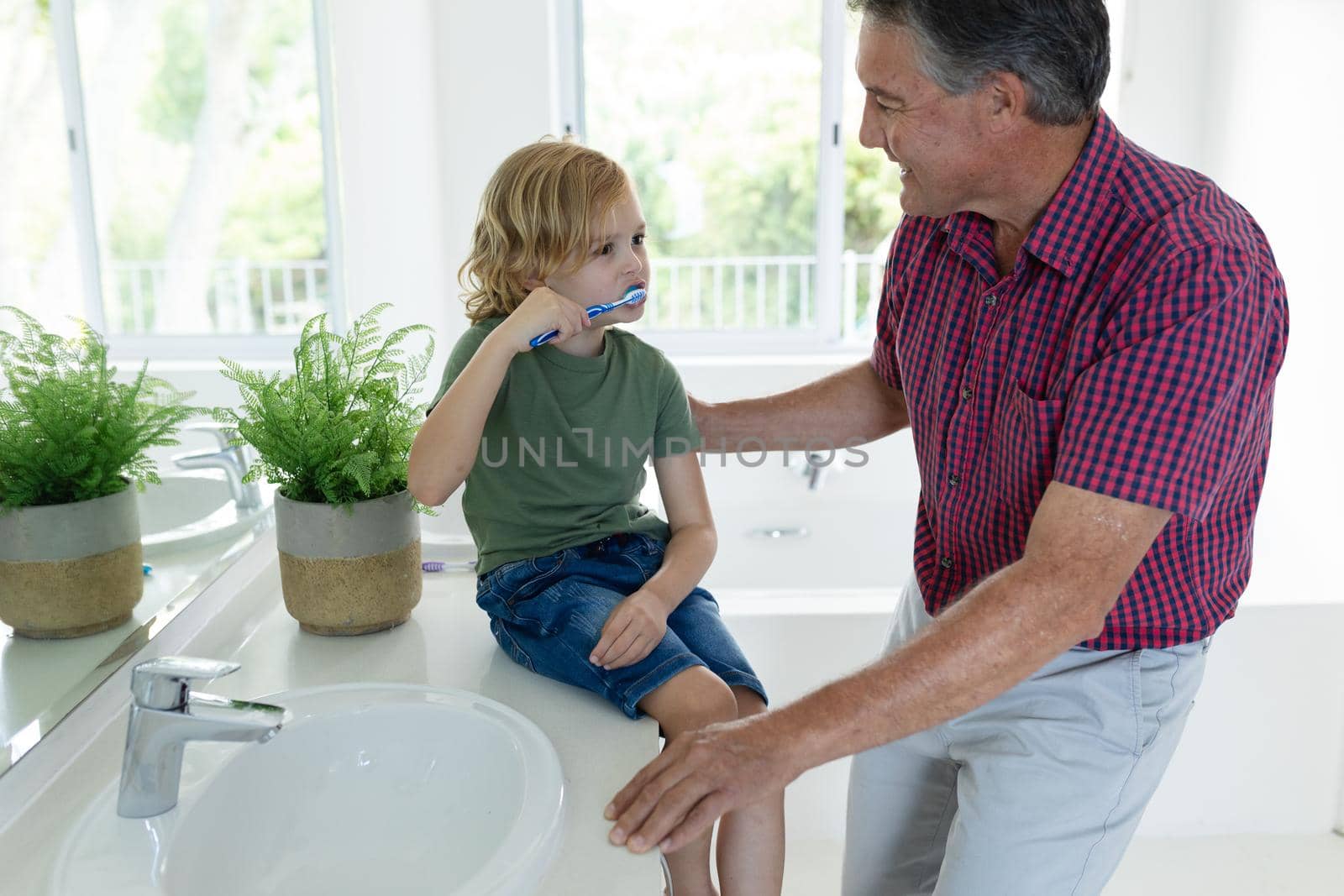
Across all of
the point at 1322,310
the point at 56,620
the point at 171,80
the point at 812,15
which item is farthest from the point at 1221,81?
the point at 56,620

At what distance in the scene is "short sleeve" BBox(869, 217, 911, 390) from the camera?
54.7 inches

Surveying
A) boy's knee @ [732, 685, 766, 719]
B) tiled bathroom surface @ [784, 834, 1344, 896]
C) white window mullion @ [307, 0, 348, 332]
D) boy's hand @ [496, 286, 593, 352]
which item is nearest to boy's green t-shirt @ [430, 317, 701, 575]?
boy's hand @ [496, 286, 593, 352]

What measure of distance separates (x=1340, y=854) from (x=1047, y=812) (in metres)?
1.36

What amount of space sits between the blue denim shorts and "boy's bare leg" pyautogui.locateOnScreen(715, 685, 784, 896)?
13 cm

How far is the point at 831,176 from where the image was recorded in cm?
344

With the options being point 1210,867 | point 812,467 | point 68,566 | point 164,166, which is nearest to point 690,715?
point 68,566

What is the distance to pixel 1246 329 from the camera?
39.1 inches

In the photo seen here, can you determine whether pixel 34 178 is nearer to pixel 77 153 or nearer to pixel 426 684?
pixel 77 153

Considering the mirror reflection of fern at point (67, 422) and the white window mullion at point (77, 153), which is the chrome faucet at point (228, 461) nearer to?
the mirror reflection of fern at point (67, 422)

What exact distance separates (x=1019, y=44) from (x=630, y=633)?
673mm

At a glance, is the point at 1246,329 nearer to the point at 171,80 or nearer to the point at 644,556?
the point at 644,556

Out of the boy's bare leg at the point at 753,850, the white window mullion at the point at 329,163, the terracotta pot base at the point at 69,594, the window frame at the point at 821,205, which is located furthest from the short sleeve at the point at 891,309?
the window frame at the point at 821,205

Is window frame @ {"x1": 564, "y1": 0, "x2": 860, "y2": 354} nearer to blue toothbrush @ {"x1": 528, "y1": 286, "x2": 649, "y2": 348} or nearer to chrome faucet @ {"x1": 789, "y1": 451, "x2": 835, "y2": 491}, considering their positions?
chrome faucet @ {"x1": 789, "y1": 451, "x2": 835, "y2": 491}

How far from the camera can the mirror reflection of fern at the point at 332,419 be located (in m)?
1.22
